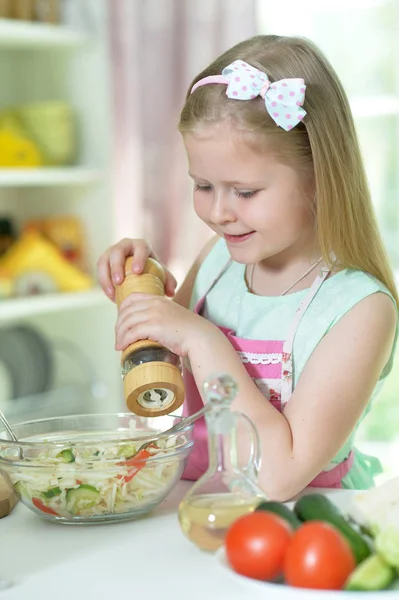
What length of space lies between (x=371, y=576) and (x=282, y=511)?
12 centimetres

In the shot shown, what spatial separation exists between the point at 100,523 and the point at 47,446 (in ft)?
0.36

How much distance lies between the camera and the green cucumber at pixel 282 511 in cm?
90

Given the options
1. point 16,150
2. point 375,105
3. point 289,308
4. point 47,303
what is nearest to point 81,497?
point 289,308

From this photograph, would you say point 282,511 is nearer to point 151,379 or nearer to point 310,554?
point 310,554

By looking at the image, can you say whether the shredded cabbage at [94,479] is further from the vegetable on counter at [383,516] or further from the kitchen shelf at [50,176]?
the kitchen shelf at [50,176]

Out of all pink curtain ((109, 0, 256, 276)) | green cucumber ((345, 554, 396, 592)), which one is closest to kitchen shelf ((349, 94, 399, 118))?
pink curtain ((109, 0, 256, 276))

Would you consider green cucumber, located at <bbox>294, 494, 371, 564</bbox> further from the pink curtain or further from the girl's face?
the pink curtain

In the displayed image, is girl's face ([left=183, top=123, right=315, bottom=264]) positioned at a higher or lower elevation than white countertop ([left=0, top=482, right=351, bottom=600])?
higher

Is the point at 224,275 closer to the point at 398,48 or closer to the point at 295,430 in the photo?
the point at 295,430

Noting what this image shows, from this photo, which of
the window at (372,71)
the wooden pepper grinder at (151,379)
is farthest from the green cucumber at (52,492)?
the window at (372,71)

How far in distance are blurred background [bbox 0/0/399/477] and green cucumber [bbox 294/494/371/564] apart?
2.32 m

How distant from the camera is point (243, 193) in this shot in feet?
4.32

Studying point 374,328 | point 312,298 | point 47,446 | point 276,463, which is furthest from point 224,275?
point 47,446

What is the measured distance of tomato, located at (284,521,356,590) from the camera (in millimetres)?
815
